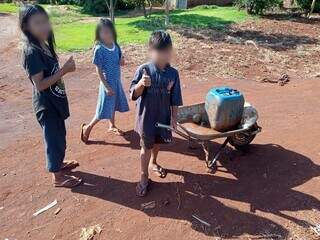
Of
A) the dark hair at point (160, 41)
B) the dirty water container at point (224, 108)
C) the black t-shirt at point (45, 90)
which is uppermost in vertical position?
the dark hair at point (160, 41)

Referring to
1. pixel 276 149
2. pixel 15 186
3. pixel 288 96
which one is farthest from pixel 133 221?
pixel 288 96

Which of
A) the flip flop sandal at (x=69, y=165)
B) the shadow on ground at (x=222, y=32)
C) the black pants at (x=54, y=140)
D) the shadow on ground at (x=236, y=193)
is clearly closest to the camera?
the shadow on ground at (x=236, y=193)


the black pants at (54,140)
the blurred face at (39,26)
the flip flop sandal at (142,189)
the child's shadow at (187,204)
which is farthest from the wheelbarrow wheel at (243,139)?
the blurred face at (39,26)

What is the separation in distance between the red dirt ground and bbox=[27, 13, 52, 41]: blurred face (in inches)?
65.4

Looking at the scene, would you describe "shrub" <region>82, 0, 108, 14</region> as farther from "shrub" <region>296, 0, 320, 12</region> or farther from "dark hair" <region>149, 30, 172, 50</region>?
"dark hair" <region>149, 30, 172, 50</region>

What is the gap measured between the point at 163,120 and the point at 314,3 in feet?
41.6

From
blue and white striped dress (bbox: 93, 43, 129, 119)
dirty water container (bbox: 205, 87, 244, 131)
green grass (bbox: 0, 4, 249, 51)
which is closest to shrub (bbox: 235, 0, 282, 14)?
green grass (bbox: 0, 4, 249, 51)

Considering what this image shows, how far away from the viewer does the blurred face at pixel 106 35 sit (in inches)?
189

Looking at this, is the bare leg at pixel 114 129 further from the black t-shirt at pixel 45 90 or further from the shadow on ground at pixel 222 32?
the shadow on ground at pixel 222 32

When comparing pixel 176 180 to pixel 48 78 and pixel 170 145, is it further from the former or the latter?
pixel 48 78

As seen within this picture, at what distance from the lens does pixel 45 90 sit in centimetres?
397

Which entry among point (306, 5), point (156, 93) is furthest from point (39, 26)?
point (306, 5)

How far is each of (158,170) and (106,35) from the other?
167 centimetres

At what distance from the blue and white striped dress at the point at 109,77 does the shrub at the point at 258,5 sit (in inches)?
415
